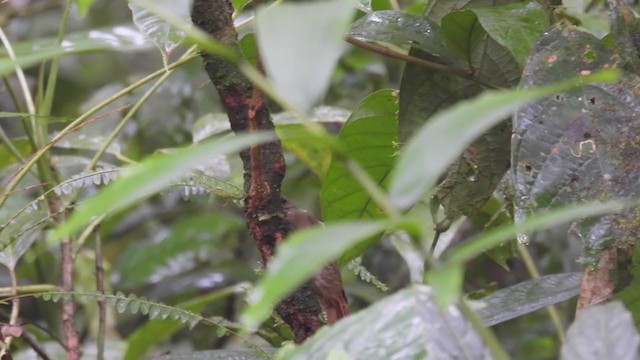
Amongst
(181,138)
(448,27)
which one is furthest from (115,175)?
(181,138)

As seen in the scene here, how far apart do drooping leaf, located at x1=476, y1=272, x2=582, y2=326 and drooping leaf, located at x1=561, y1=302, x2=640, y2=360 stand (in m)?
0.22

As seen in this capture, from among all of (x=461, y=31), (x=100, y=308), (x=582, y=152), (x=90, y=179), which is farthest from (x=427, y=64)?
(x=100, y=308)

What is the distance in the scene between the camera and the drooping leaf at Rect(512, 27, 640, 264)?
628mm

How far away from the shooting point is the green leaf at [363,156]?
32.7 inches

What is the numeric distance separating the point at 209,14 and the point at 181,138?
1148mm

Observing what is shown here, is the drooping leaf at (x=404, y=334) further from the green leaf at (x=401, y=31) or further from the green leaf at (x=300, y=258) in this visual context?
the green leaf at (x=401, y=31)

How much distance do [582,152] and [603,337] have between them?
235 millimetres

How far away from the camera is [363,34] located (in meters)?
0.74

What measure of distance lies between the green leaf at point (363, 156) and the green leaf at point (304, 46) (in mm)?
506

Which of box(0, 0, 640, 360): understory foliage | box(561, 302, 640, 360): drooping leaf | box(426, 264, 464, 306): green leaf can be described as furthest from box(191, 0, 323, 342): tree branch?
box(426, 264, 464, 306): green leaf

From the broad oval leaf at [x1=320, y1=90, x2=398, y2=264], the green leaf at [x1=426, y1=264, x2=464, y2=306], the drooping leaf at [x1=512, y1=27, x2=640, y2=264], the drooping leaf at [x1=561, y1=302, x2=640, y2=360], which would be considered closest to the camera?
the green leaf at [x1=426, y1=264, x2=464, y2=306]

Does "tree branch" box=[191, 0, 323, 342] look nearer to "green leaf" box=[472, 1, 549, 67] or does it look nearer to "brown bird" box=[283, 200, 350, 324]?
"brown bird" box=[283, 200, 350, 324]

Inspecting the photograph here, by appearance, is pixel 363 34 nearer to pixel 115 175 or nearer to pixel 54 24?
pixel 115 175

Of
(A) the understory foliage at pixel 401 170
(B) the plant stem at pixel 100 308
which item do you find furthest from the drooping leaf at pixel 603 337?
(B) the plant stem at pixel 100 308
